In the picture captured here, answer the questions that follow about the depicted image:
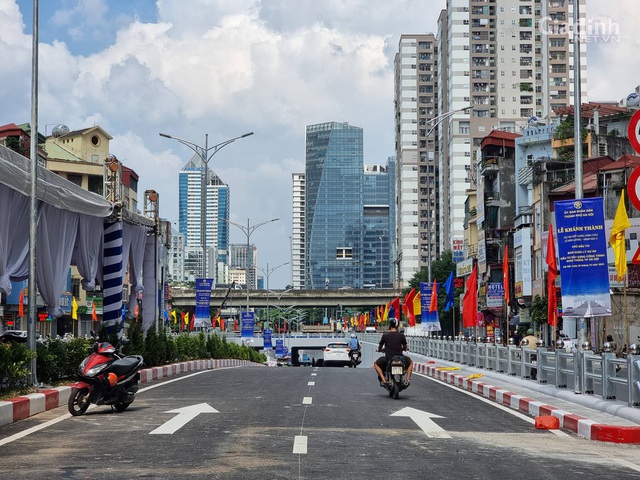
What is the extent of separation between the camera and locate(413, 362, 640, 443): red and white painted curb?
42.8 feet

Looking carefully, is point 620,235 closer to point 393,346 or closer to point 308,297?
point 393,346

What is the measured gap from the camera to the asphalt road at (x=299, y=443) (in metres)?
9.54

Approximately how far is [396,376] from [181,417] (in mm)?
5655

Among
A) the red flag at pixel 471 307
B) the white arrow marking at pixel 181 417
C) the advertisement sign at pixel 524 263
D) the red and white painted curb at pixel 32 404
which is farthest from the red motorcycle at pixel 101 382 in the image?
the advertisement sign at pixel 524 263

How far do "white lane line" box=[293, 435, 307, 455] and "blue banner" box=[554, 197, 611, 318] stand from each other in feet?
24.6

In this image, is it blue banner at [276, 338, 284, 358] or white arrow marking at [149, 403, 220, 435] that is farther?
blue banner at [276, 338, 284, 358]

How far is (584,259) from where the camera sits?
17.9 m

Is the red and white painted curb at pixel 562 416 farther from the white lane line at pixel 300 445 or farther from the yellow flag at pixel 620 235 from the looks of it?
the yellow flag at pixel 620 235

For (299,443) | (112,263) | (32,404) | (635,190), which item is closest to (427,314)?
(112,263)

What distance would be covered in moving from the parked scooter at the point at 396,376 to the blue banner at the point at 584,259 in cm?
328

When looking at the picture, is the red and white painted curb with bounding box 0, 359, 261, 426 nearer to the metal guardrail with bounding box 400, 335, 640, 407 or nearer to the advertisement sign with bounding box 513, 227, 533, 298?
the metal guardrail with bounding box 400, 335, 640, 407

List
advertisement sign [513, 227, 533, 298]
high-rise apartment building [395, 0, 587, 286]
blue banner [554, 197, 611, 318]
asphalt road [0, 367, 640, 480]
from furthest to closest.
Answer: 1. high-rise apartment building [395, 0, 587, 286]
2. advertisement sign [513, 227, 533, 298]
3. blue banner [554, 197, 611, 318]
4. asphalt road [0, 367, 640, 480]

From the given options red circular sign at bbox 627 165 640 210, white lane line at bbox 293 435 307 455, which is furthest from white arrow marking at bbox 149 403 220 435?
red circular sign at bbox 627 165 640 210

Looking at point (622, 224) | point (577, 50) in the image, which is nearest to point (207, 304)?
point (622, 224)
